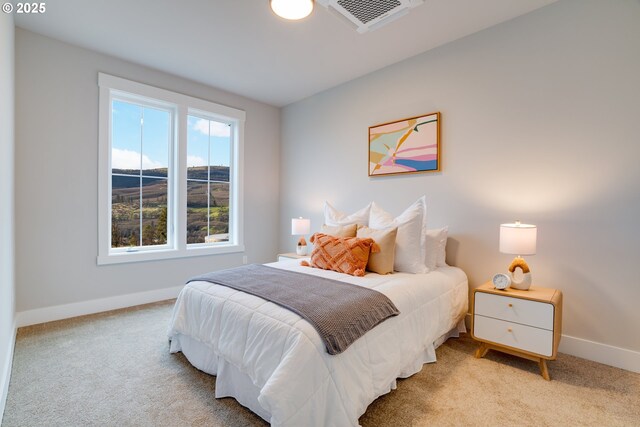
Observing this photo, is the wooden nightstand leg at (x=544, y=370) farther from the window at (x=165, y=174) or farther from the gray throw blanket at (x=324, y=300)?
the window at (x=165, y=174)

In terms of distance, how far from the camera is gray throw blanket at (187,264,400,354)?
1.49m

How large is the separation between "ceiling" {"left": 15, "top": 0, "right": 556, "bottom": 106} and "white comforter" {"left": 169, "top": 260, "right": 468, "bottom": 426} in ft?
7.17

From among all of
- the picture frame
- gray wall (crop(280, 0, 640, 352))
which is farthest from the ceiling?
the picture frame

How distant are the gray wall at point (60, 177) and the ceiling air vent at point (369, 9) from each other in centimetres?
242

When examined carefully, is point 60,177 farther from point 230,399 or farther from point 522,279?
point 522,279

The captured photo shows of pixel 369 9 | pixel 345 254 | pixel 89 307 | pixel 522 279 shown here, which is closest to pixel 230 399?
pixel 345 254

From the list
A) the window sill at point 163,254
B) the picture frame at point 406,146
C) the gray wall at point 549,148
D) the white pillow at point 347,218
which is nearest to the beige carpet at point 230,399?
the gray wall at point 549,148

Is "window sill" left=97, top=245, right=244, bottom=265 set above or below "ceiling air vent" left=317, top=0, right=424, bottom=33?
below

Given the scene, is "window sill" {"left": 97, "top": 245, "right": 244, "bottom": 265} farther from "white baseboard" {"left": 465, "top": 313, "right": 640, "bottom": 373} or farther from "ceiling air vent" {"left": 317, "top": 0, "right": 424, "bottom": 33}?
"white baseboard" {"left": 465, "top": 313, "right": 640, "bottom": 373}

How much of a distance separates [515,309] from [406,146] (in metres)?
1.87

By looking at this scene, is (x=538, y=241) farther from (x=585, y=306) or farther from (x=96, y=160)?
(x=96, y=160)

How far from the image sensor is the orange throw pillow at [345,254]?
243 centimetres

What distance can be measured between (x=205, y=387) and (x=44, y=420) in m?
0.79

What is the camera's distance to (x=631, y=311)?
2.14m
